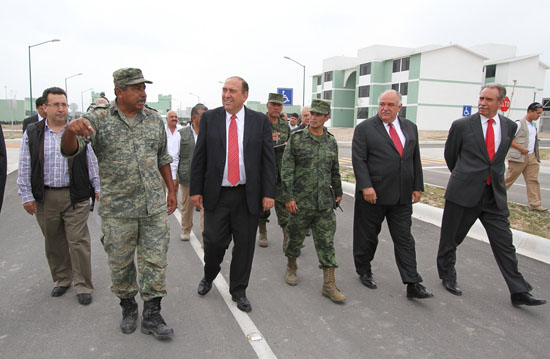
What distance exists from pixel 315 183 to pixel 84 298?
2555 millimetres

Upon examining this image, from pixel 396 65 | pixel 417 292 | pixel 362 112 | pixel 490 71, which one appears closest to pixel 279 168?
pixel 417 292

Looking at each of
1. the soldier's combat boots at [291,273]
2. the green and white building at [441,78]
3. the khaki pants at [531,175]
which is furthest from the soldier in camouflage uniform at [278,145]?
the green and white building at [441,78]

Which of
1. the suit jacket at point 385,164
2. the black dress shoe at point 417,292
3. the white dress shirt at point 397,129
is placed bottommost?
the black dress shoe at point 417,292

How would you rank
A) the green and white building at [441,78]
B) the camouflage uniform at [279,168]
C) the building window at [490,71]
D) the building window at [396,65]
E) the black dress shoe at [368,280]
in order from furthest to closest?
the building window at [490,71], the building window at [396,65], the green and white building at [441,78], the camouflage uniform at [279,168], the black dress shoe at [368,280]

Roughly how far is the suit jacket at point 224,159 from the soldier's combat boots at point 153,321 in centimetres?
101

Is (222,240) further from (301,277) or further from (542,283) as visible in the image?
(542,283)

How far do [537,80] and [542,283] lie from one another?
A: 58.1 metres

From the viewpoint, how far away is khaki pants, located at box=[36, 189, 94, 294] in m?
4.04

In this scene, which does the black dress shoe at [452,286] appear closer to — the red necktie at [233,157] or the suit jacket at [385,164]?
the suit jacket at [385,164]

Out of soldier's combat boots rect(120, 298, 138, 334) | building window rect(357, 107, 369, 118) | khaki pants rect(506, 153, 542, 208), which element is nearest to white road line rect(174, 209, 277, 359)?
soldier's combat boots rect(120, 298, 138, 334)

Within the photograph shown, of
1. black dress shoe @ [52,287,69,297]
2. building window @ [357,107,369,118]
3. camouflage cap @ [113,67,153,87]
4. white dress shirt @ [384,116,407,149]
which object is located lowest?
black dress shoe @ [52,287,69,297]

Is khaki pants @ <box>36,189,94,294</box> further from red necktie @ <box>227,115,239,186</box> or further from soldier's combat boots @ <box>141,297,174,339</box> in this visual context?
red necktie @ <box>227,115,239,186</box>

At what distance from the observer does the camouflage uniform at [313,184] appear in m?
4.30

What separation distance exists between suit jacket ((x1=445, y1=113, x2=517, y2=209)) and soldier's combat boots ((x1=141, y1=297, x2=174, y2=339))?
10.3 ft
